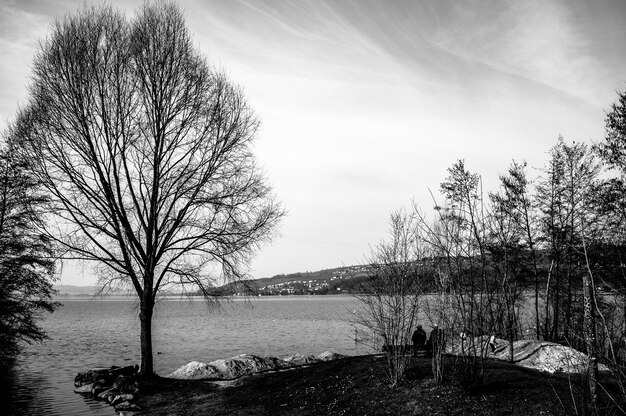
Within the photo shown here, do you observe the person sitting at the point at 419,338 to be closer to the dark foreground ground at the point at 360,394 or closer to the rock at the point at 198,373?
the dark foreground ground at the point at 360,394

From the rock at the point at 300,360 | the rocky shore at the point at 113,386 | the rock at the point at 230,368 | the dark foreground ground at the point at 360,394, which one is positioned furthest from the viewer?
the rock at the point at 300,360

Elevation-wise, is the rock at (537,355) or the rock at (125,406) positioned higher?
the rock at (537,355)

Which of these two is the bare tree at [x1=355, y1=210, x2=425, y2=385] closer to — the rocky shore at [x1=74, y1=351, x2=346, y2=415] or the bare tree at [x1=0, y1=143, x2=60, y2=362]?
the rocky shore at [x1=74, y1=351, x2=346, y2=415]

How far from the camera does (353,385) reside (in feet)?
43.2

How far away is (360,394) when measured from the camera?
40.3 ft

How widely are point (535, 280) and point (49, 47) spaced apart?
2858 cm

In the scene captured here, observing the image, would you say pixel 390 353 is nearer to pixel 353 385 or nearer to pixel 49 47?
pixel 353 385

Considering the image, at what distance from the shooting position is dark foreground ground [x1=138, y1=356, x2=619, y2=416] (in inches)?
399

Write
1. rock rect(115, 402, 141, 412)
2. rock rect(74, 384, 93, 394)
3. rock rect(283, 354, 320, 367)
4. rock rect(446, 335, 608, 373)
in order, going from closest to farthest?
rock rect(115, 402, 141, 412), rock rect(446, 335, 608, 373), rock rect(74, 384, 93, 394), rock rect(283, 354, 320, 367)

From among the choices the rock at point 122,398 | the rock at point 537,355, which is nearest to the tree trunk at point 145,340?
the rock at point 122,398

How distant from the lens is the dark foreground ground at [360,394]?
1013 cm

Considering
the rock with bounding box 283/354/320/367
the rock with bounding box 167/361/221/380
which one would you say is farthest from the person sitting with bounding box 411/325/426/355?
the rock with bounding box 167/361/221/380

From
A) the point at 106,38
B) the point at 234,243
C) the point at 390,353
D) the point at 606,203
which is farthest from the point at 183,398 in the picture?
the point at 606,203

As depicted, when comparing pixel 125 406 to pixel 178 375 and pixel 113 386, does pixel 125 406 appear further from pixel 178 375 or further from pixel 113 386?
pixel 178 375
